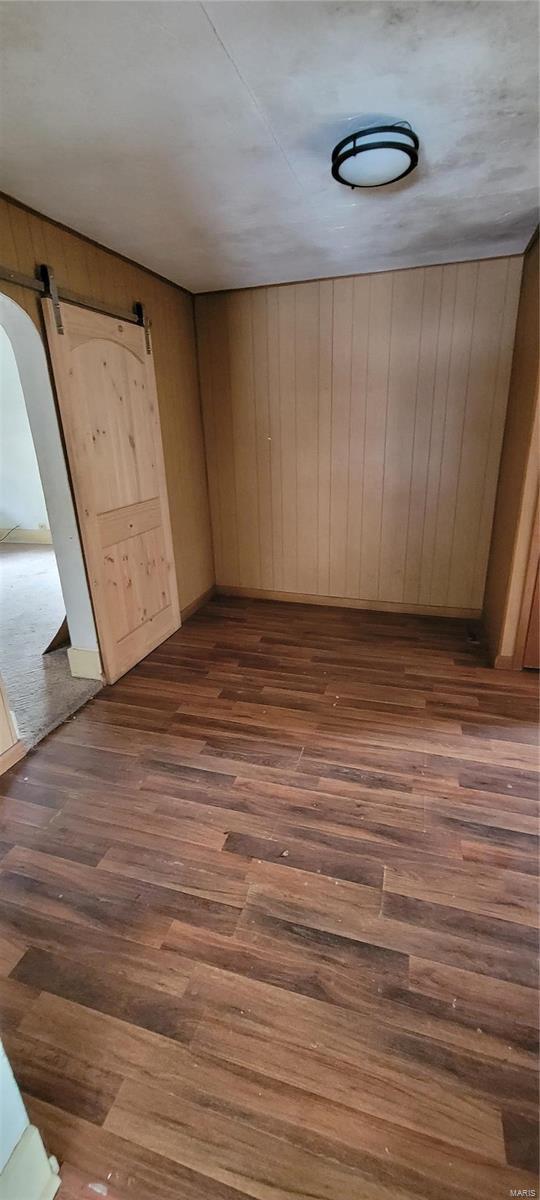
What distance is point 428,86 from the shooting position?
58.9 inches

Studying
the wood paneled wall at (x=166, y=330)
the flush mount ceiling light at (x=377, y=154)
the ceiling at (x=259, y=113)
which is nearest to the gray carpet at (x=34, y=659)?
the wood paneled wall at (x=166, y=330)

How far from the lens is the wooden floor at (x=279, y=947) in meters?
1.07

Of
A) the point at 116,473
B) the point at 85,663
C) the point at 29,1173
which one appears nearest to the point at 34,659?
the point at 85,663

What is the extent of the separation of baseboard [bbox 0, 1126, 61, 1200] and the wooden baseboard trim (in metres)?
1.51

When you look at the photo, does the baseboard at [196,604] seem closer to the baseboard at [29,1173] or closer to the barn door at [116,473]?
the barn door at [116,473]

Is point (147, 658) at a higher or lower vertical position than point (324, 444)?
lower

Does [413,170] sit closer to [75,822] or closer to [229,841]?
[229,841]

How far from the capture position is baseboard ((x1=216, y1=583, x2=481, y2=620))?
381 cm

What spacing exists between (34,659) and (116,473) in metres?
1.35

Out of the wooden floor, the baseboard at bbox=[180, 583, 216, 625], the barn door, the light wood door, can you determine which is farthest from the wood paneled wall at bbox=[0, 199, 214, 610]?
the light wood door

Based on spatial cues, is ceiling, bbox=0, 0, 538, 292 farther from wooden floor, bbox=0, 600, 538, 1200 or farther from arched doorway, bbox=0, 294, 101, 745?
wooden floor, bbox=0, 600, 538, 1200

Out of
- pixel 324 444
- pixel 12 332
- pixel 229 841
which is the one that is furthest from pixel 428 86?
pixel 229 841

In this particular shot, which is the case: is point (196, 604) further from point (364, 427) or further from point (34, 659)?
point (364, 427)

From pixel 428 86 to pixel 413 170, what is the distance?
0.49 meters
